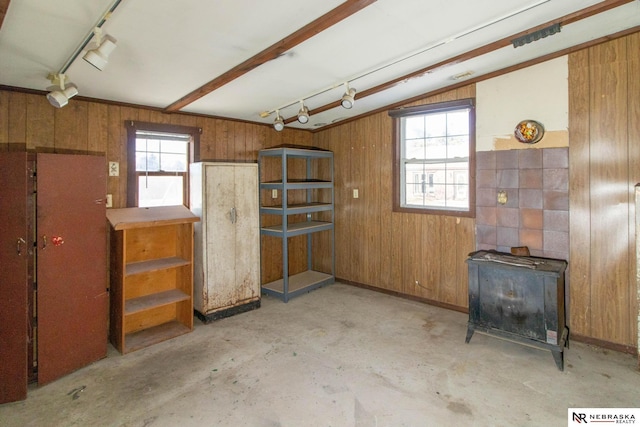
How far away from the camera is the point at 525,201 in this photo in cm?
339

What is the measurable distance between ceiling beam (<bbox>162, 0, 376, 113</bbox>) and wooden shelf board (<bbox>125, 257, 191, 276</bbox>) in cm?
158

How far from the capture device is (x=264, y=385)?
2508mm

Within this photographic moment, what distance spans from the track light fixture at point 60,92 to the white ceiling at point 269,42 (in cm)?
7

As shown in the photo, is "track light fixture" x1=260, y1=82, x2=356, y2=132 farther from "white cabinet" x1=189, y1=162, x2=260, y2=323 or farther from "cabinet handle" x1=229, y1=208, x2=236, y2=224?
"cabinet handle" x1=229, y1=208, x2=236, y2=224

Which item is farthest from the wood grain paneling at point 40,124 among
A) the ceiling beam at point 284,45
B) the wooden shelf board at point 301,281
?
the wooden shelf board at point 301,281

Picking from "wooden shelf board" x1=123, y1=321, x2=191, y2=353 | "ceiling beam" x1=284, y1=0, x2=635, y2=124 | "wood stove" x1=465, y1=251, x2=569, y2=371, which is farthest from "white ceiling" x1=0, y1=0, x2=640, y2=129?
"wooden shelf board" x1=123, y1=321, x2=191, y2=353

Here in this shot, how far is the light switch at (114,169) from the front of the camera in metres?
3.30

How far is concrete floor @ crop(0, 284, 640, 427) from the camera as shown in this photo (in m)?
2.17

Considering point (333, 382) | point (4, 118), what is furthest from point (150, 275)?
point (333, 382)

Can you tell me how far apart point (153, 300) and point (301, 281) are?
2022mm

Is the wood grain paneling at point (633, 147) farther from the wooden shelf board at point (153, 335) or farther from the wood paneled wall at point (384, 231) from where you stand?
the wooden shelf board at point (153, 335)

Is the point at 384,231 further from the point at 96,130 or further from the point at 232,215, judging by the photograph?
the point at 96,130

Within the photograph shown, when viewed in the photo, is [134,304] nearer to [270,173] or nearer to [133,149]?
[133,149]

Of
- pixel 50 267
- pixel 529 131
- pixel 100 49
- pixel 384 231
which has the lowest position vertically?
pixel 50 267
